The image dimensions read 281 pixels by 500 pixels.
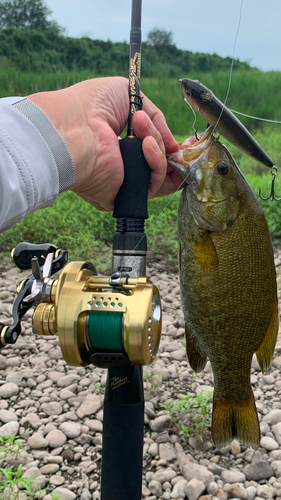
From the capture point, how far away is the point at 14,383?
2.53 metres

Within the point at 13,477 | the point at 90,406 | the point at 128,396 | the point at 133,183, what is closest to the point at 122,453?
the point at 128,396

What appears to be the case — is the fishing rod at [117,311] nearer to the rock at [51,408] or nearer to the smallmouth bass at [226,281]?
the smallmouth bass at [226,281]

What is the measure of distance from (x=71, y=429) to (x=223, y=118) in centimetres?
170

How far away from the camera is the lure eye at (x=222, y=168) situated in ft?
3.83

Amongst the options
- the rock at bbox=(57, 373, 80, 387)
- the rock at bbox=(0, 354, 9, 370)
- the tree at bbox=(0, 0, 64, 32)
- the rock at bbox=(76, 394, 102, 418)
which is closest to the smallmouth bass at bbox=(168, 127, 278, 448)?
the rock at bbox=(76, 394, 102, 418)

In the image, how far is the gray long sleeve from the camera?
0.91m

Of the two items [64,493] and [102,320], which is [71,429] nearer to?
[64,493]

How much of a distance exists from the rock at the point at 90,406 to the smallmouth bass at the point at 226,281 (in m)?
1.26

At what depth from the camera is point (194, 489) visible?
1795 millimetres

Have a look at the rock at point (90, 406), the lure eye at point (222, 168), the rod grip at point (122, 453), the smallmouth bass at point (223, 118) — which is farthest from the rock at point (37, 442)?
the smallmouth bass at point (223, 118)

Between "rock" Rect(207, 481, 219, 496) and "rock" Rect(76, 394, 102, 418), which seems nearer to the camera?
"rock" Rect(207, 481, 219, 496)

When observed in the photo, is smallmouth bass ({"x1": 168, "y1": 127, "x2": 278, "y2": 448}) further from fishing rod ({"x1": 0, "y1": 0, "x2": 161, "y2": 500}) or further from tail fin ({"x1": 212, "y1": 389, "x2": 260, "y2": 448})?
fishing rod ({"x1": 0, "y1": 0, "x2": 161, "y2": 500})

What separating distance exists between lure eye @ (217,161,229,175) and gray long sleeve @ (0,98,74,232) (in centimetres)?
38

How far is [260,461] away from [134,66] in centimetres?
170
